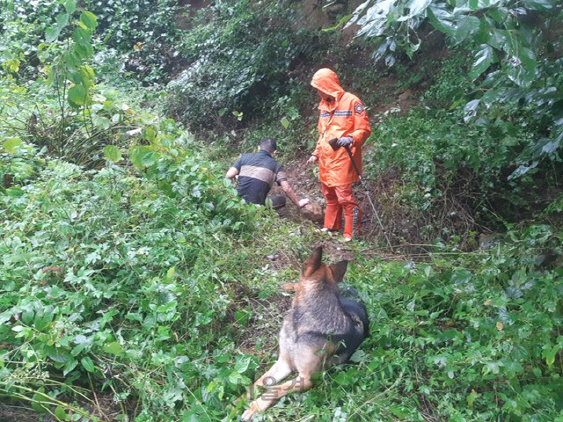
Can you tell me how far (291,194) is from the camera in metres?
6.57

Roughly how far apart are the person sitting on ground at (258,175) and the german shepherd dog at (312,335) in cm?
296

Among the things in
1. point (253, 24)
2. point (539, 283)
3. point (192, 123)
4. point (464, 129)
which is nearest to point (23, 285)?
point (539, 283)

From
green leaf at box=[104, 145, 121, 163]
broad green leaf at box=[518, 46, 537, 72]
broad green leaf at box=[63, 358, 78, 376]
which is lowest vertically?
broad green leaf at box=[63, 358, 78, 376]

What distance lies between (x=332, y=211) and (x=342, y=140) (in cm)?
100

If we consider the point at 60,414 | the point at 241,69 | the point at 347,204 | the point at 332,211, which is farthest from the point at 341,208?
the point at 241,69

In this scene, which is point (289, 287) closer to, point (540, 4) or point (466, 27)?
point (466, 27)

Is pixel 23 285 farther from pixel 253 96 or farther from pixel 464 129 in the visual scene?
pixel 253 96

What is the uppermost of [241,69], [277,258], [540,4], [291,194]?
[540,4]

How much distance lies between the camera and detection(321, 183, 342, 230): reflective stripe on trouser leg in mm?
6333

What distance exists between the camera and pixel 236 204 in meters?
4.63

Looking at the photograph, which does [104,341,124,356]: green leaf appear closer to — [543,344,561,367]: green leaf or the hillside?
the hillside

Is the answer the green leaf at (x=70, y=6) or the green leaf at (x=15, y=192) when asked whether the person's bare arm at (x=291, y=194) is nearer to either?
the green leaf at (x=15, y=192)

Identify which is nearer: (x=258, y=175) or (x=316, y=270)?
(x=316, y=270)

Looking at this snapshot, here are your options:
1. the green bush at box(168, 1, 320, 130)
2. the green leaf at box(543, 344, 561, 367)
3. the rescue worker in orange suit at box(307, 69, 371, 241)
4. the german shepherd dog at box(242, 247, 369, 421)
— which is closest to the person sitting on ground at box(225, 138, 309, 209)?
the rescue worker in orange suit at box(307, 69, 371, 241)
